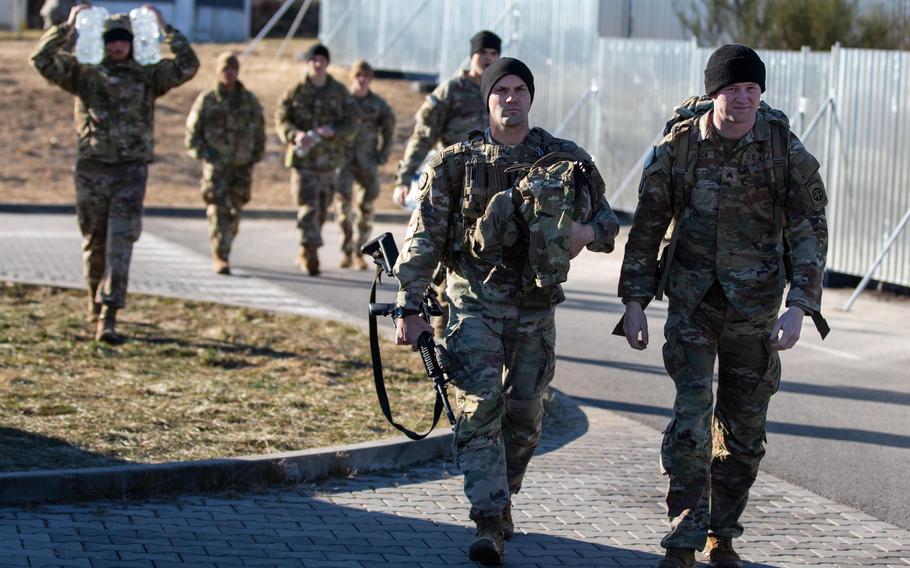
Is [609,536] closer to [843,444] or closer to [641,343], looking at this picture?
[641,343]

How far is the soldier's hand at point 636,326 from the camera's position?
580 centimetres

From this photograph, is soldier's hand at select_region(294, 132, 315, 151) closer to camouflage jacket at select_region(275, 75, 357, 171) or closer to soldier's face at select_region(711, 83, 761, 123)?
camouflage jacket at select_region(275, 75, 357, 171)

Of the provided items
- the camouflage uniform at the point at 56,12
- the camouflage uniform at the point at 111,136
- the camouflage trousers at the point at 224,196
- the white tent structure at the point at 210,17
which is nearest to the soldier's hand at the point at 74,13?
the camouflage uniform at the point at 111,136

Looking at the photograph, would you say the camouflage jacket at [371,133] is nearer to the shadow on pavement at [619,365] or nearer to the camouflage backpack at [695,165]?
the shadow on pavement at [619,365]

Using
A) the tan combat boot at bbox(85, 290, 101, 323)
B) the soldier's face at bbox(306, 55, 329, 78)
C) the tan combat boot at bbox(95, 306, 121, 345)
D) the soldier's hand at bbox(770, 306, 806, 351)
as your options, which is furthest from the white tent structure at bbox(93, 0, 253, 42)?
the soldier's hand at bbox(770, 306, 806, 351)

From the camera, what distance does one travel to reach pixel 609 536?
635 centimetres

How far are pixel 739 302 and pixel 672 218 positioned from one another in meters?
0.45

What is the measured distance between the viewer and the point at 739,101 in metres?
5.66

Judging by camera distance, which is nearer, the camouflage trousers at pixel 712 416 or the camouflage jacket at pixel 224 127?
the camouflage trousers at pixel 712 416

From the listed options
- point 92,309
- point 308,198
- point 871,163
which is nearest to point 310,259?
point 308,198

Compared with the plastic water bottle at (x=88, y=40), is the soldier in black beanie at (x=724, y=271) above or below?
below

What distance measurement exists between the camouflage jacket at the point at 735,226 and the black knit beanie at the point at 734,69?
0.66 ft

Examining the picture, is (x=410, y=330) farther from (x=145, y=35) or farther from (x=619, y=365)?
(x=145, y=35)

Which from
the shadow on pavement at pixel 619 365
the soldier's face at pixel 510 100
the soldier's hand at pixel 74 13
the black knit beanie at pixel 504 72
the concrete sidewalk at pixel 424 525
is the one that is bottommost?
the shadow on pavement at pixel 619 365
